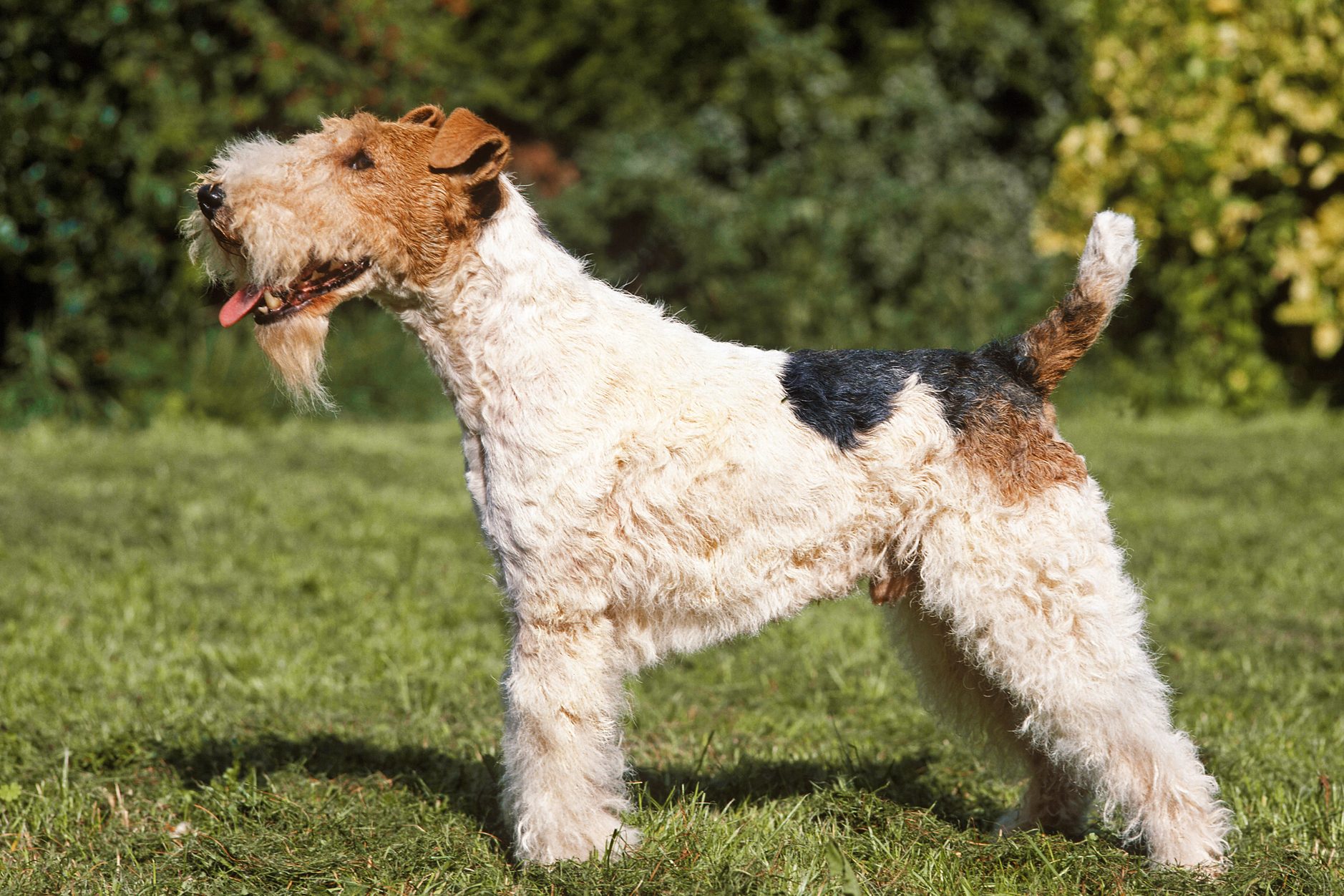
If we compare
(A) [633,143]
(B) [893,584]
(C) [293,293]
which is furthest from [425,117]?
(A) [633,143]

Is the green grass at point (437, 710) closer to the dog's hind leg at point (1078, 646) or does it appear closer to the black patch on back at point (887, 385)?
the dog's hind leg at point (1078, 646)

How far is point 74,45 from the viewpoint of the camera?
7.75 metres

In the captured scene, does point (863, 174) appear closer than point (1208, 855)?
No

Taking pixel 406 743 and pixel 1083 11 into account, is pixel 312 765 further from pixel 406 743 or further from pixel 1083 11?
pixel 1083 11

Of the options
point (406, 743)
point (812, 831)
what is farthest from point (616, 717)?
point (406, 743)

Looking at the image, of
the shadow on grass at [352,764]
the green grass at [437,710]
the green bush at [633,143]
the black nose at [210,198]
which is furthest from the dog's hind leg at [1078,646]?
the green bush at [633,143]

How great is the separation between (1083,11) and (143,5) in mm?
6813

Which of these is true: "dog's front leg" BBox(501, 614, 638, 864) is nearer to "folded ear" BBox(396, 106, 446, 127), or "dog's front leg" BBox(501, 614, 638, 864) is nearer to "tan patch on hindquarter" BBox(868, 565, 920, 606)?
"tan patch on hindquarter" BBox(868, 565, 920, 606)

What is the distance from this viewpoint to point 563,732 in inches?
110

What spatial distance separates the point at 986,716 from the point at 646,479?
3.95 feet

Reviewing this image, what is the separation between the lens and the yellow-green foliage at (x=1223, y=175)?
8531mm

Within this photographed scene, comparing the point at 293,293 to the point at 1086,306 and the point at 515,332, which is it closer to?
the point at 515,332

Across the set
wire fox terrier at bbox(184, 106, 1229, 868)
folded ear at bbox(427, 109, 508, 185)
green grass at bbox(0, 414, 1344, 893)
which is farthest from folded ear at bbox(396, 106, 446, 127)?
green grass at bbox(0, 414, 1344, 893)

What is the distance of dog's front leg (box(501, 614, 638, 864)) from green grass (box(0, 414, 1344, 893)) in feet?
0.41
